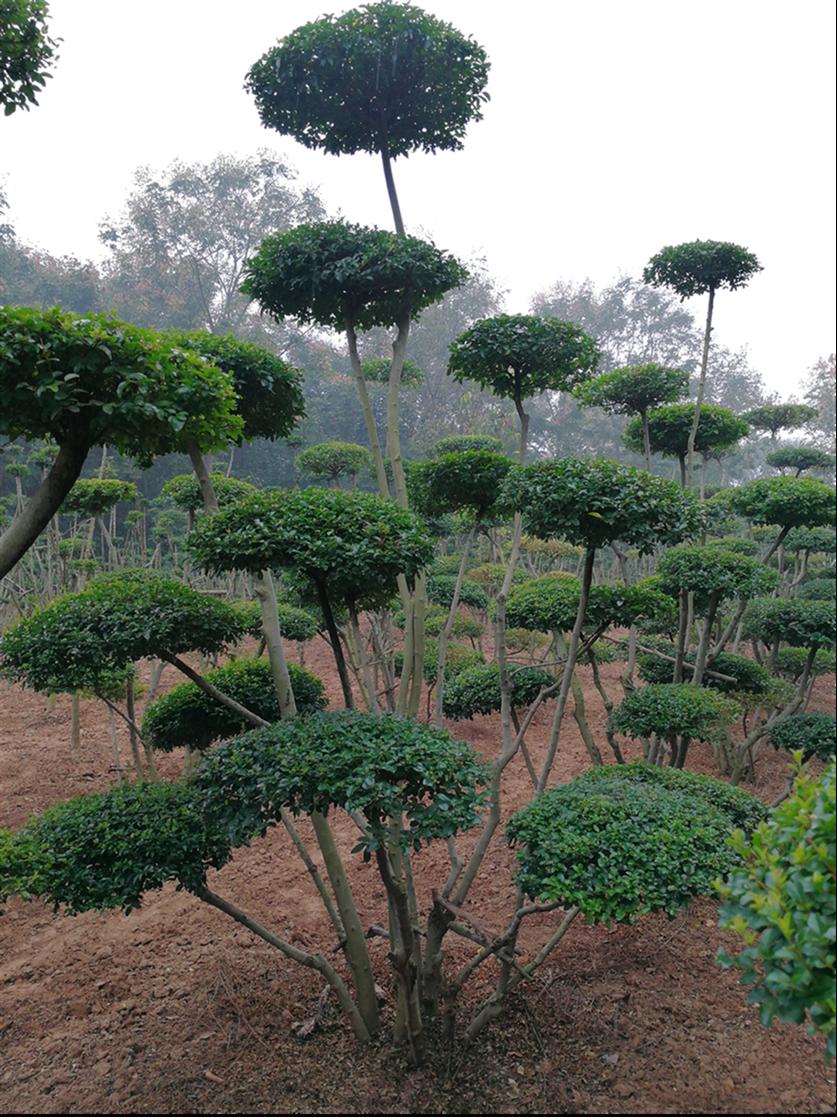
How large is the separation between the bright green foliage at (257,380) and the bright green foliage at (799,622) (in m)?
4.65

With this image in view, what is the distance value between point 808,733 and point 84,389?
5257 millimetres

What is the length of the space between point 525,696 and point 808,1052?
2261mm

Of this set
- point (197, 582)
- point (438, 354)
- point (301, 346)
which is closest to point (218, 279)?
point (301, 346)

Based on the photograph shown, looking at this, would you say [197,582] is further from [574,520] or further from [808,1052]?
[808,1052]

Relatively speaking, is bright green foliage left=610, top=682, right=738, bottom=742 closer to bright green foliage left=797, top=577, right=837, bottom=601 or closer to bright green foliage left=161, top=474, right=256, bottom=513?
bright green foliage left=161, top=474, right=256, bottom=513

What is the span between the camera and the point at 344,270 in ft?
→ 10.3

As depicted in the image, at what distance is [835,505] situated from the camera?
557 centimetres

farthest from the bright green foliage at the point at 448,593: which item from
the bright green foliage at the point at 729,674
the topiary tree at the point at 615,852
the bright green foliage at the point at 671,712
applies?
the topiary tree at the point at 615,852

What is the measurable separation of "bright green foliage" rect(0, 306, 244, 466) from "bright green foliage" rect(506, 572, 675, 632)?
223 cm

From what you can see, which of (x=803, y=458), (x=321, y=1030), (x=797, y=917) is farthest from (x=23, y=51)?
(x=803, y=458)

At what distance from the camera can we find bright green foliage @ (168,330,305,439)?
292 cm

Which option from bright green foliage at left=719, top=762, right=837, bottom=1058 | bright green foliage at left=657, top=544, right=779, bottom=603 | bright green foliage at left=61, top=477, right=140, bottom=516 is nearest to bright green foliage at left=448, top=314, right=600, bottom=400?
bright green foliage at left=657, top=544, right=779, bottom=603

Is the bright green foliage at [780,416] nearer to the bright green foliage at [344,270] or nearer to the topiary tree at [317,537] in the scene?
the bright green foliage at [344,270]

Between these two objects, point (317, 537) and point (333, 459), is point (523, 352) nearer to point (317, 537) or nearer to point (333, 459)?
point (317, 537)
